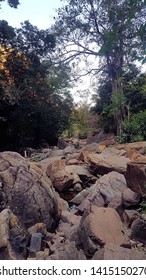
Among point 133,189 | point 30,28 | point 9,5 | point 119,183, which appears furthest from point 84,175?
point 30,28

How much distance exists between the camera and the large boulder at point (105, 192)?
5868mm

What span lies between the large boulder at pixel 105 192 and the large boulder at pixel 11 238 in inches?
73.7

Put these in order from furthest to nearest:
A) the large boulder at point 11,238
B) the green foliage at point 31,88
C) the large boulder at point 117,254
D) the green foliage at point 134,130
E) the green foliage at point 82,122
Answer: the green foliage at point 82,122 < the green foliage at point 31,88 < the green foliage at point 134,130 < the large boulder at point 11,238 < the large boulder at point 117,254

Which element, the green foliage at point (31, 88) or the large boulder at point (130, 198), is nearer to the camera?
the large boulder at point (130, 198)

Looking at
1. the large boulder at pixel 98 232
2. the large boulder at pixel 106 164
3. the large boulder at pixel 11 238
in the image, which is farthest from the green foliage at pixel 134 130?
the large boulder at pixel 11 238

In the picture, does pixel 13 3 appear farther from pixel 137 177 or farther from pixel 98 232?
pixel 98 232

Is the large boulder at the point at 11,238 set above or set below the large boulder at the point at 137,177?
below

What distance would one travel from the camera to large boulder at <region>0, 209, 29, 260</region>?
370cm

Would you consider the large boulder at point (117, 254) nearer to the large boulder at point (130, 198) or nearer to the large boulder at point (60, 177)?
the large boulder at point (130, 198)

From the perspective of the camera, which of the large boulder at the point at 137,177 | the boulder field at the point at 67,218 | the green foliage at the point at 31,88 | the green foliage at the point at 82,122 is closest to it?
the boulder field at the point at 67,218

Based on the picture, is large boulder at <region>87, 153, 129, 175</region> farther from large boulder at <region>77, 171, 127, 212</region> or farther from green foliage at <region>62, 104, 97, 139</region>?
green foliage at <region>62, 104, 97, 139</region>

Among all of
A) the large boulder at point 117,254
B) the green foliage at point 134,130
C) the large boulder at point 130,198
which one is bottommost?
the large boulder at point 117,254

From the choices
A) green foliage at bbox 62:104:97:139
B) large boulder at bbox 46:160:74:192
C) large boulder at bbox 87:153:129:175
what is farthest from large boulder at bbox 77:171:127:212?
green foliage at bbox 62:104:97:139
